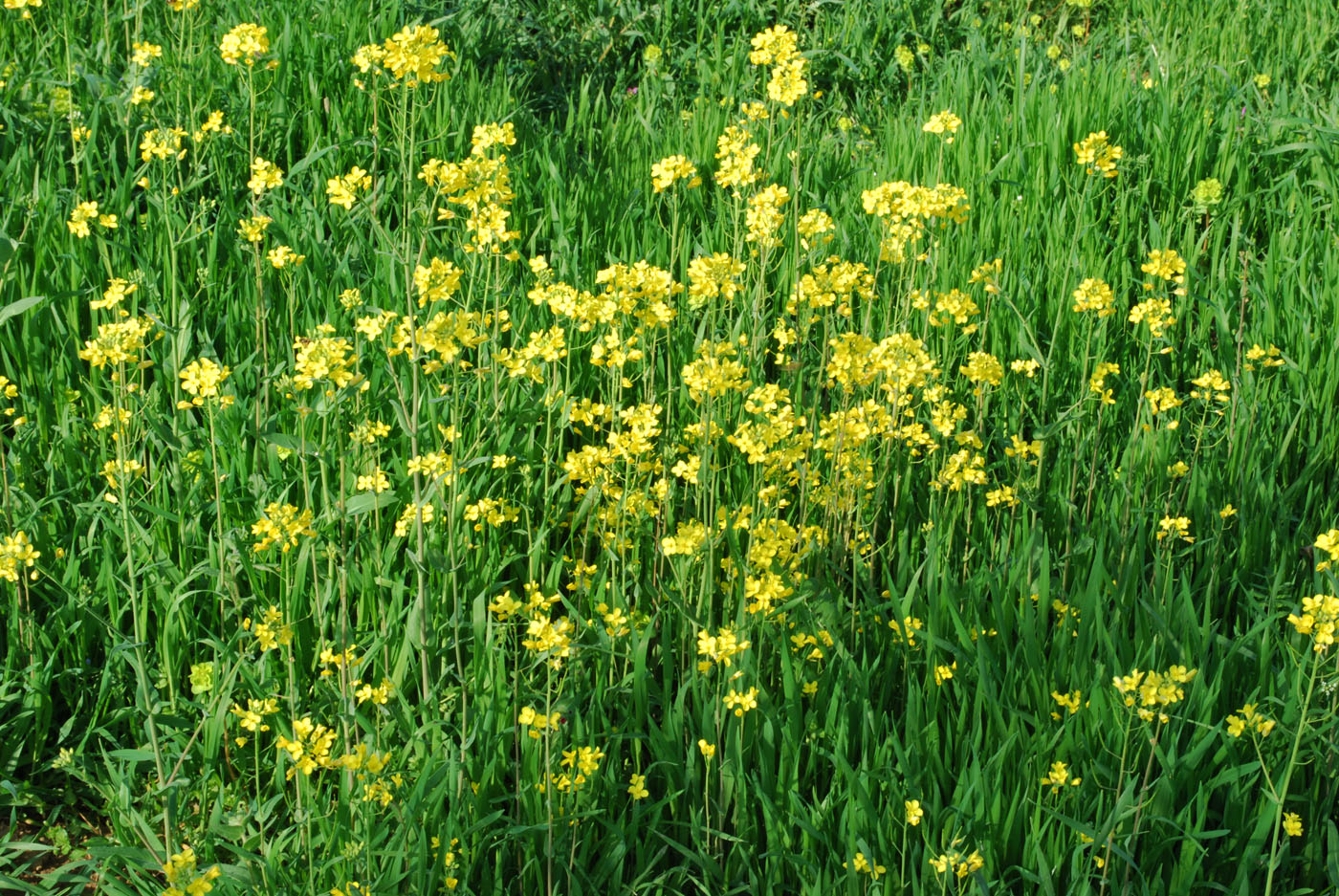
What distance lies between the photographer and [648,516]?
2.40 metres

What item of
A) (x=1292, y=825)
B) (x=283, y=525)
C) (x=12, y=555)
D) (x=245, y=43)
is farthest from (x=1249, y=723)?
(x=245, y=43)

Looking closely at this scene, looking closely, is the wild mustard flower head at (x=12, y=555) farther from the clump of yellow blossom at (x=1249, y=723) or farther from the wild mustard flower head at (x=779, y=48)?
the clump of yellow blossom at (x=1249, y=723)

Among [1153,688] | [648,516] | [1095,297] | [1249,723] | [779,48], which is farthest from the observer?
[779,48]

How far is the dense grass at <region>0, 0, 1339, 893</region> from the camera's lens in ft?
6.14

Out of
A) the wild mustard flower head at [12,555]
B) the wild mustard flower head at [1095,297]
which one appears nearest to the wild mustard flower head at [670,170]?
the wild mustard flower head at [1095,297]

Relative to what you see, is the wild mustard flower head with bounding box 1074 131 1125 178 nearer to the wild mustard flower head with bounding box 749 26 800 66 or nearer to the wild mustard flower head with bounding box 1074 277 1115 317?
the wild mustard flower head with bounding box 1074 277 1115 317

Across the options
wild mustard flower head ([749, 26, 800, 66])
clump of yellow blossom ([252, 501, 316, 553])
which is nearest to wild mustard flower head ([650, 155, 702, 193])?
wild mustard flower head ([749, 26, 800, 66])

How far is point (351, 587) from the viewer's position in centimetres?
229

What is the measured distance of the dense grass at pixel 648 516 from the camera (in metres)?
1.87

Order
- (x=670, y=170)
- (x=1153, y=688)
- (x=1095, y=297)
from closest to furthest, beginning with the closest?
(x=1153, y=688) < (x=1095, y=297) < (x=670, y=170)

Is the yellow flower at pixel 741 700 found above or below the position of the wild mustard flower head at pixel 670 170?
below

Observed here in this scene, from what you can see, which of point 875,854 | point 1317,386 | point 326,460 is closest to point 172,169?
point 326,460

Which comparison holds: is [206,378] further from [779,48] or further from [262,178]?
[779,48]

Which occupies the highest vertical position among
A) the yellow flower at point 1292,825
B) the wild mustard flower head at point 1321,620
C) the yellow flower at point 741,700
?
the wild mustard flower head at point 1321,620
